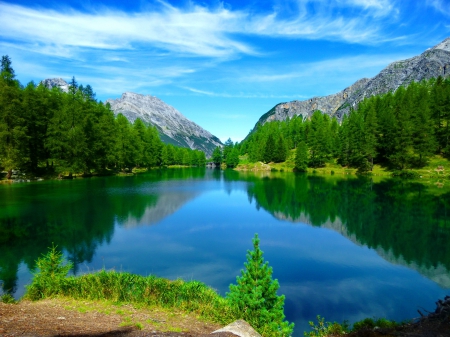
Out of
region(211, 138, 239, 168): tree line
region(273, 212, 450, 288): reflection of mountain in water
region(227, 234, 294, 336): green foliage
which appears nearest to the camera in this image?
region(227, 234, 294, 336): green foliage

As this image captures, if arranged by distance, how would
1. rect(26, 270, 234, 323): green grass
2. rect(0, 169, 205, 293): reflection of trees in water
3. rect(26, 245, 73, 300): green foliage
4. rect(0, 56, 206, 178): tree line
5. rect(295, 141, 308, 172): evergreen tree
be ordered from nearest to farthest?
rect(26, 270, 234, 323): green grass < rect(26, 245, 73, 300): green foliage < rect(0, 169, 205, 293): reflection of trees in water < rect(0, 56, 206, 178): tree line < rect(295, 141, 308, 172): evergreen tree

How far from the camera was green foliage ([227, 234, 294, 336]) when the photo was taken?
1061cm

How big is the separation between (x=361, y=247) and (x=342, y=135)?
8545cm

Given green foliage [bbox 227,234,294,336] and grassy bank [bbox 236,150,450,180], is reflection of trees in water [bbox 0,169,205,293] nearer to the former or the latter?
green foliage [bbox 227,234,294,336]

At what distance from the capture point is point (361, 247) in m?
26.0

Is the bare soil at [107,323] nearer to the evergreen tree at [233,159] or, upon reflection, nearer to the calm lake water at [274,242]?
the calm lake water at [274,242]

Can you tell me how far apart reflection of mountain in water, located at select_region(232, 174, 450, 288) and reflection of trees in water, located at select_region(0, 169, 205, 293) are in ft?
67.0

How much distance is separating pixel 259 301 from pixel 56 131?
67.7 m

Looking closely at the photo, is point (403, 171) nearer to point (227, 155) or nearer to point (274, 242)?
point (274, 242)

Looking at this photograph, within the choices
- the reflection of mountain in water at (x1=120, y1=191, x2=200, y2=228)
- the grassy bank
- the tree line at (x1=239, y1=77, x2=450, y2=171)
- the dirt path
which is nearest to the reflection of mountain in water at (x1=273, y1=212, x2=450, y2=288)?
the dirt path

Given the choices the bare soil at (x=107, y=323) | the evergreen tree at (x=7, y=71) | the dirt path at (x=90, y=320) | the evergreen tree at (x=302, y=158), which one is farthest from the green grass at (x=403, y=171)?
the evergreen tree at (x=7, y=71)

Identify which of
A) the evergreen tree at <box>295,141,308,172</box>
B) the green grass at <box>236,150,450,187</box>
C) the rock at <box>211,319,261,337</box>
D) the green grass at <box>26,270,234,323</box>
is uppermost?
the evergreen tree at <box>295,141,308,172</box>

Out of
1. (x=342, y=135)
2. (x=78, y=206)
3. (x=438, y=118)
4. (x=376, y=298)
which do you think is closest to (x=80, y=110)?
(x=78, y=206)

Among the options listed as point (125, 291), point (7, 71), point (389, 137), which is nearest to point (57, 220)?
point (125, 291)
